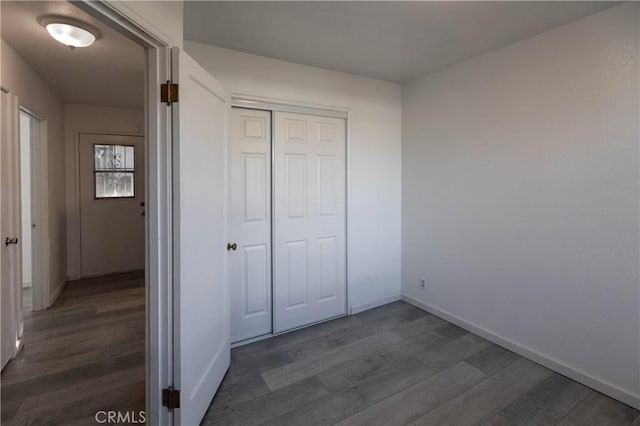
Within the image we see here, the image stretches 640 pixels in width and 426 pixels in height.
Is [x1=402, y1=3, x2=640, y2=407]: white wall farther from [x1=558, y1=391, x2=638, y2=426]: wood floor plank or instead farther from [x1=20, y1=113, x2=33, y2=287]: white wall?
[x1=20, y1=113, x2=33, y2=287]: white wall

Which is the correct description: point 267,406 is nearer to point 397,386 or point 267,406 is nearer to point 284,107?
point 397,386

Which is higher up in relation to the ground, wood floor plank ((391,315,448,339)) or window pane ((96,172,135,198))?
window pane ((96,172,135,198))

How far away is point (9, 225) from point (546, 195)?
13.6 feet

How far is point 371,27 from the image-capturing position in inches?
89.3

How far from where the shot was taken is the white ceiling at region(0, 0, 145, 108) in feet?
6.67

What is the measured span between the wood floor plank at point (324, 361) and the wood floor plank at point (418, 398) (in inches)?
20.1

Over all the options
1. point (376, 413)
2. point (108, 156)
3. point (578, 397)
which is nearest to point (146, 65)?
point (376, 413)

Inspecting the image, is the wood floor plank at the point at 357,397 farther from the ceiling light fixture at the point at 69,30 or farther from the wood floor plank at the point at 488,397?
the ceiling light fixture at the point at 69,30

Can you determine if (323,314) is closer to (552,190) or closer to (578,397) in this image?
(578,397)

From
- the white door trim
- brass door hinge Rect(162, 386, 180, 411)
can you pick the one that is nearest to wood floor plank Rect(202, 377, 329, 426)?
brass door hinge Rect(162, 386, 180, 411)

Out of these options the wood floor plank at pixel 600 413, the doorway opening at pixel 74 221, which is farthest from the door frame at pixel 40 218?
the wood floor plank at pixel 600 413

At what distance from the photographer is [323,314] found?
10.4ft

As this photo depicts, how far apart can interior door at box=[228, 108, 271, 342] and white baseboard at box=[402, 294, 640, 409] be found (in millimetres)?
1831

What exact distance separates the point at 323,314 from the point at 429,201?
161 cm
